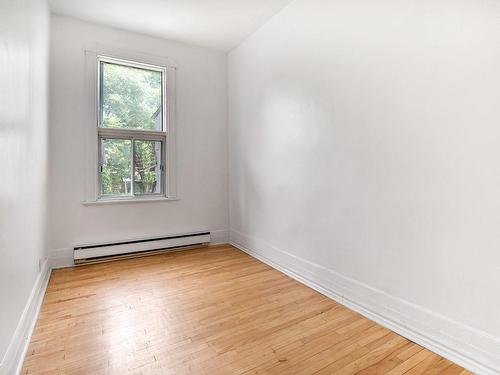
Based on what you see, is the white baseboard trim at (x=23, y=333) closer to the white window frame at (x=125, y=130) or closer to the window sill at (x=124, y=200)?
the window sill at (x=124, y=200)

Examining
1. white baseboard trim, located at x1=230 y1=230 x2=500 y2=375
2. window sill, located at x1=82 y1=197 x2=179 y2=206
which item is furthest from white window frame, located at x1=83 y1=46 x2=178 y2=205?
white baseboard trim, located at x1=230 y1=230 x2=500 y2=375

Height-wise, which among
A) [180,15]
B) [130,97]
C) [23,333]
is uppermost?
[180,15]

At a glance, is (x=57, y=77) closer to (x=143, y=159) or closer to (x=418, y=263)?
(x=143, y=159)

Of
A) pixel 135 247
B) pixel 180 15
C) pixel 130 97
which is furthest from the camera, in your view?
pixel 130 97

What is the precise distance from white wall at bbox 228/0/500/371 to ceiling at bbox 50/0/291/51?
14.2 inches

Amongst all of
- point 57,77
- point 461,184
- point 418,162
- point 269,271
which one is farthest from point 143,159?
point 461,184

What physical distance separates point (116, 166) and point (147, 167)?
0.38m

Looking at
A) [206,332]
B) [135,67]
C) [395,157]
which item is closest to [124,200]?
[135,67]

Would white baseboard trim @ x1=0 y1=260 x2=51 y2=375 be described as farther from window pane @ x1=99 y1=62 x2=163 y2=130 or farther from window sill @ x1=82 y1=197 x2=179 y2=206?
window pane @ x1=99 y1=62 x2=163 y2=130

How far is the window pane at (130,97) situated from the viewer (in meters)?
3.46

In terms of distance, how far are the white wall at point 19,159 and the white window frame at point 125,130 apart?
Result: 2.42 ft

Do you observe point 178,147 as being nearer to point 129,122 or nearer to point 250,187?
point 129,122

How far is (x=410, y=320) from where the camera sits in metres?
1.80

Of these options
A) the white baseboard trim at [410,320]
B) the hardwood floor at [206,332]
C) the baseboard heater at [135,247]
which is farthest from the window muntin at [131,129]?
the white baseboard trim at [410,320]
